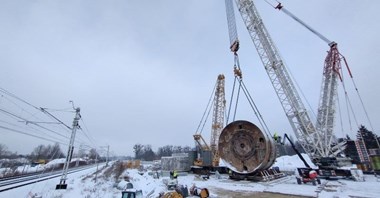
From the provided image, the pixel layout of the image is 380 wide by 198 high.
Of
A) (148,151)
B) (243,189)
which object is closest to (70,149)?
(243,189)

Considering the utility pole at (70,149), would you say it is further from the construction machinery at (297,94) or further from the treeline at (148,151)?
the treeline at (148,151)

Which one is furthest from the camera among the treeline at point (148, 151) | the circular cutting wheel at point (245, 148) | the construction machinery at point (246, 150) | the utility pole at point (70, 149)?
the treeline at point (148, 151)

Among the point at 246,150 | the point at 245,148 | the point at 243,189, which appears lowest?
the point at 243,189

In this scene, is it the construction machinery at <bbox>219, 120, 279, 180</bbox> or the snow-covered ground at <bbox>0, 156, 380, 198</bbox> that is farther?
the construction machinery at <bbox>219, 120, 279, 180</bbox>

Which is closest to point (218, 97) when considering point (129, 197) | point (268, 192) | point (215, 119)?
point (215, 119)

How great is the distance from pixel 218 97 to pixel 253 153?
53.8 feet

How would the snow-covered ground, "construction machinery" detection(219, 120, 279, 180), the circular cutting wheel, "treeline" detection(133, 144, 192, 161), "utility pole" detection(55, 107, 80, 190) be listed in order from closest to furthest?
the snow-covered ground → "construction machinery" detection(219, 120, 279, 180) → the circular cutting wheel → "utility pole" detection(55, 107, 80, 190) → "treeline" detection(133, 144, 192, 161)

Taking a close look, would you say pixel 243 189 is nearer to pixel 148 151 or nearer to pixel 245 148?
pixel 245 148

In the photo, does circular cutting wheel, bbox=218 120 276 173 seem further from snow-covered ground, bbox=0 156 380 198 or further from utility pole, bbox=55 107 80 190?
utility pole, bbox=55 107 80 190

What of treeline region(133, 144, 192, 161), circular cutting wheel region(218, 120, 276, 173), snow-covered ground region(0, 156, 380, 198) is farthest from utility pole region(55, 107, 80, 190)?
treeline region(133, 144, 192, 161)

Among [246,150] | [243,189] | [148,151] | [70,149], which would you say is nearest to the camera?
[243,189]

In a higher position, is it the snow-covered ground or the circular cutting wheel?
the circular cutting wheel

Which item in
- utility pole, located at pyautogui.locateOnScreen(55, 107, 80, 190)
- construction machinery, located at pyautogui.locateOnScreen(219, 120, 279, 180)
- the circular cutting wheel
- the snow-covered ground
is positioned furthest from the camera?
utility pole, located at pyautogui.locateOnScreen(55, 107, 80, 190)

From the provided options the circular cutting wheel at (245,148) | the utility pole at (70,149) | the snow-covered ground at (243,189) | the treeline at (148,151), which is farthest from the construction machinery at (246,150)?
the treeline at (148,151)
